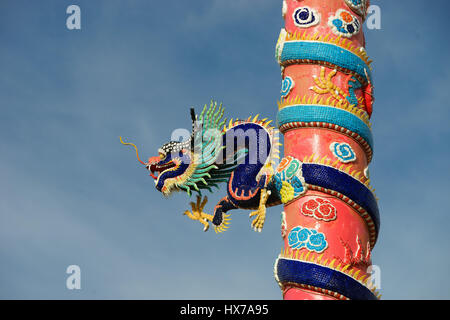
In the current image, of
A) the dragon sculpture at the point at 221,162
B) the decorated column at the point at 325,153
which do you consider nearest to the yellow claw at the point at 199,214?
the dragon sculpture at the point at 221,162

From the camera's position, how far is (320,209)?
2053 centimetres

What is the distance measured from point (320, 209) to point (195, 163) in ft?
11.6

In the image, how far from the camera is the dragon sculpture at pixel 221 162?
21.9 m

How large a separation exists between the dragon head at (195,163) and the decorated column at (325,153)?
1.71 m

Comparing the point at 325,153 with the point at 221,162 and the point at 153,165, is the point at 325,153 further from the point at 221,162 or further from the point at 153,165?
the point at 153,165

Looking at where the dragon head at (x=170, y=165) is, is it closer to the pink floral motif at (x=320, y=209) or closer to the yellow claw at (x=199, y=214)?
the yellow claw at (x=199, y=214)

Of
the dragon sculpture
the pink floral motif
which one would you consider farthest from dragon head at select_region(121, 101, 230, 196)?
the pink floral motif

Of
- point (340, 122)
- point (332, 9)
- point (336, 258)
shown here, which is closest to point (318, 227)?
point (336, 258)

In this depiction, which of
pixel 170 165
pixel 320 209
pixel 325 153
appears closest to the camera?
pixel 320 209

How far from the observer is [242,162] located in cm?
2217

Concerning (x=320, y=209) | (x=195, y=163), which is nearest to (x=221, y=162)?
(x=195, y=163)

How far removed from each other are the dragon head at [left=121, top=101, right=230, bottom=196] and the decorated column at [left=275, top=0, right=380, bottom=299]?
5.62 ft

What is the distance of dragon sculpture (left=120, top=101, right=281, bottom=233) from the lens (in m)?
21.9
